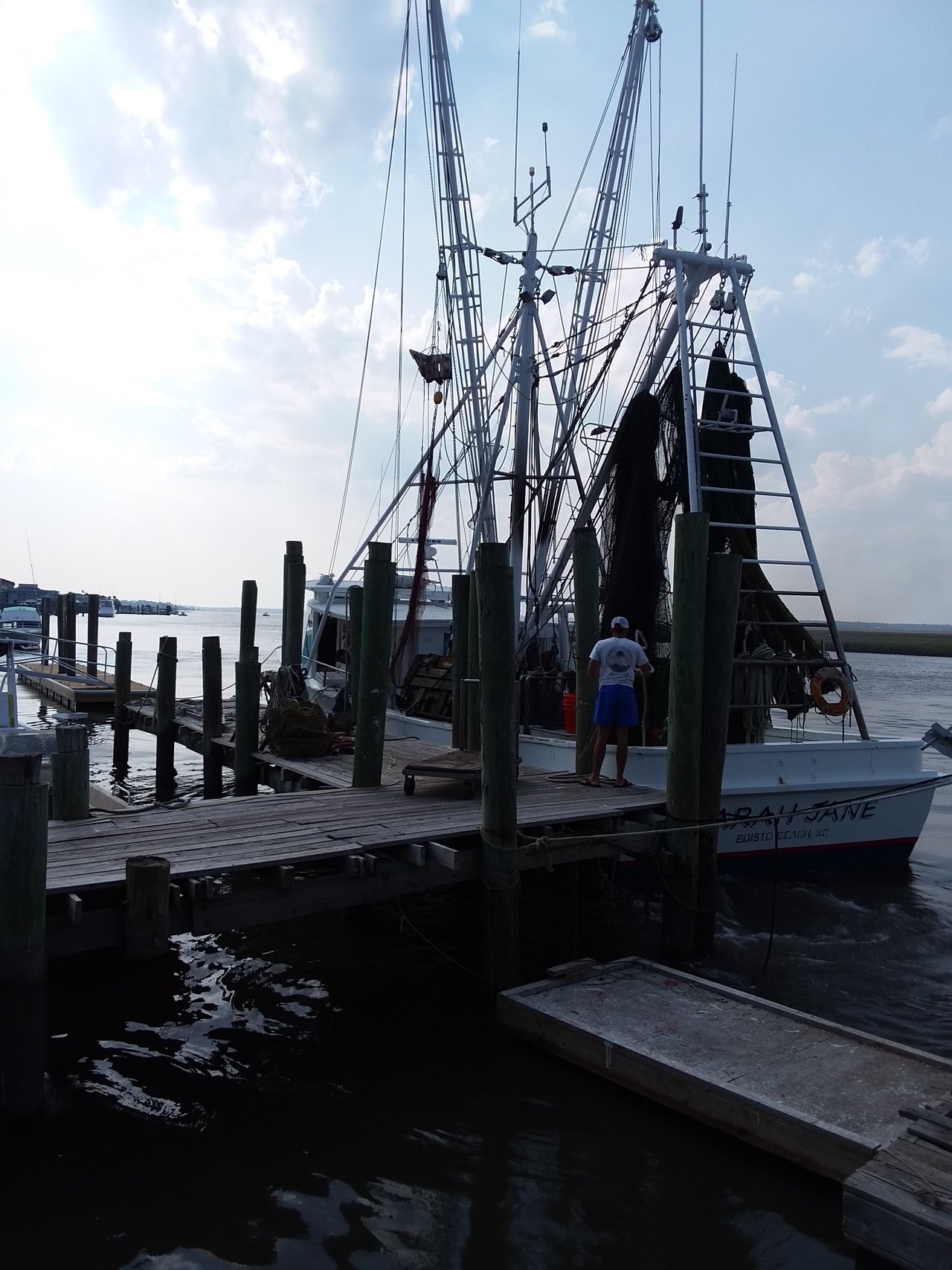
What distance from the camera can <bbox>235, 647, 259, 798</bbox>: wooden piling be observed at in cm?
1215

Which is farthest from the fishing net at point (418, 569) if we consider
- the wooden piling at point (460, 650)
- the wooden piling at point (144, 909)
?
the wooden piling at point (144, 909)

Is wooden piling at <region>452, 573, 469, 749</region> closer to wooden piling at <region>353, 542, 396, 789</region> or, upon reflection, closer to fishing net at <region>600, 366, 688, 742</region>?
fishing net at <region>600, 366, 688, 742</region>

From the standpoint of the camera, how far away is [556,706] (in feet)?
43.9

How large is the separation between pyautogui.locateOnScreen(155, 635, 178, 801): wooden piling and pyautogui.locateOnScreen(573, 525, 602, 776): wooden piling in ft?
25.2

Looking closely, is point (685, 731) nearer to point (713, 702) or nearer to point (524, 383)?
point (713, 702)

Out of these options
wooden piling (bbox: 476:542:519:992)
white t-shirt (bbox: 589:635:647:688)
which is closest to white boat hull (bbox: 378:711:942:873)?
white t-shirt (bbox: 589:635:647:688)

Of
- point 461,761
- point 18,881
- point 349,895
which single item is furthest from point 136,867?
point 461,761

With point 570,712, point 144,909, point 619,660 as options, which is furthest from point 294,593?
point 144,909

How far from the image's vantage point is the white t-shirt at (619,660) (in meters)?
9.29

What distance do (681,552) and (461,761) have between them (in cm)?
305

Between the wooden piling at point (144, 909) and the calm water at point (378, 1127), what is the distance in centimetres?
102

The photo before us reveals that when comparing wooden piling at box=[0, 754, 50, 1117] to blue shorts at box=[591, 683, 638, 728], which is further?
blue shorts at box=[591, 683, 638, 728]

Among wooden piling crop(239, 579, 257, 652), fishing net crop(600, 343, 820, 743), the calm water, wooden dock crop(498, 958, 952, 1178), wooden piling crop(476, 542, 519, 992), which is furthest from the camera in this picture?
wooden piling crop(239, 579, 257, 652)

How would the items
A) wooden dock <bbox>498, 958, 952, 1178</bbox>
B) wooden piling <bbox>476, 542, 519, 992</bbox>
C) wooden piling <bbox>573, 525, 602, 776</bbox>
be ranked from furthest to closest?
wooden piling <bbox>573, 525, 602, 776</bbox> < wooden piling <bbox>476, 542, 519, 992</bbox> < wooden dock <bbox>498, 958, 952, 1178</bbox>
